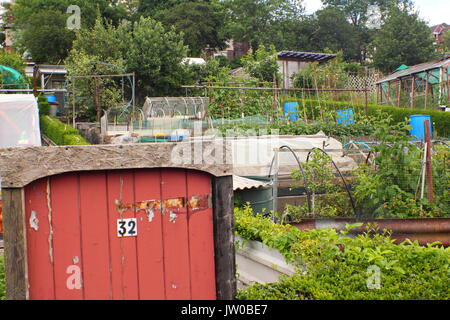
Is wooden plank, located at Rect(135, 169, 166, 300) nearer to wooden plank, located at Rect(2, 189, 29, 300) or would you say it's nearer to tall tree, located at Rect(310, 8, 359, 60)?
wooden plank, located at Rect(2, 189, 29, 300)

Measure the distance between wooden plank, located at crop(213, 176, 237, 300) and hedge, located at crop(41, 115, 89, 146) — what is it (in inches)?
463

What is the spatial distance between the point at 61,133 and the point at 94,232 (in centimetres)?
1418

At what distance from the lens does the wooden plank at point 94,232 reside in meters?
2.70

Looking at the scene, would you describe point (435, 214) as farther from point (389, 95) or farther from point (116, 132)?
point (389, 95)

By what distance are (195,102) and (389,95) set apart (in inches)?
495

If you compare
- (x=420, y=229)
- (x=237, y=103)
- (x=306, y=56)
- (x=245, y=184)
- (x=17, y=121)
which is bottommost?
(x=420, y=229)

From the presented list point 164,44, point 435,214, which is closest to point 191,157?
point 435,214

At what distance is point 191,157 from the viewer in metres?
2.74

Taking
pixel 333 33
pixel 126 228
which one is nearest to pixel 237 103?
pixel 126 228

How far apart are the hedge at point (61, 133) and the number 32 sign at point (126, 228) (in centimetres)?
1167

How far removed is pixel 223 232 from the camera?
283 cm

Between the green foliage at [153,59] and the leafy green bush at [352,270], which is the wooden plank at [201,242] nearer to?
the leafy green bush at [352,270]

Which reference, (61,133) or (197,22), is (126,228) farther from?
(197,22)

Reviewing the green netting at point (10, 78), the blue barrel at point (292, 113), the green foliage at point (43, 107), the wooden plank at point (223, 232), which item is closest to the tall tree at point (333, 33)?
the blue barrel at point (292, 113)
